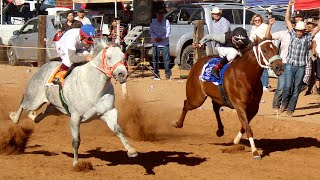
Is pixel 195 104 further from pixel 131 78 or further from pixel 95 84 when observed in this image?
pixel 131 78

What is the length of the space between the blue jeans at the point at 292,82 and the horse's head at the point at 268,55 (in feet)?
12.9

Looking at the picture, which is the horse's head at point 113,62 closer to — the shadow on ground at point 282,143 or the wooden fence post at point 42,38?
the shadow on ground at point 282,143

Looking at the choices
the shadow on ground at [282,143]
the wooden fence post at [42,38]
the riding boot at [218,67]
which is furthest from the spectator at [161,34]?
the riding boot at [218,67]

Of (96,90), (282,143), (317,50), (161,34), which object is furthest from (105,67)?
(161,34)

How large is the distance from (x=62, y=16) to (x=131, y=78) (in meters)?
4.14

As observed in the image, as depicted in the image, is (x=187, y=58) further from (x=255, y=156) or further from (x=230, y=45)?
(x=255, y=156)

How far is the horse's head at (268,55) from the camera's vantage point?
11.1 m

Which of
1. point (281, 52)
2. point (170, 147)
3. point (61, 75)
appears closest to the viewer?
point (61, 75)

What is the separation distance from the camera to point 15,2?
35.9 m

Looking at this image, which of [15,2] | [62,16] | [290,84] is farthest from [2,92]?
[15,2]

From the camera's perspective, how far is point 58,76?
1097 cm

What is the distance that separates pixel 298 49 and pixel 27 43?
14088 millimetres

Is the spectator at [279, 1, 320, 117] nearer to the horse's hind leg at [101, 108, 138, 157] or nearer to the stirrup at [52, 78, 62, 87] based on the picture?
the stirrup at [52, 78, 62, 87]

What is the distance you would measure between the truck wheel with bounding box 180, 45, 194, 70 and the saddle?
12.1 meters
